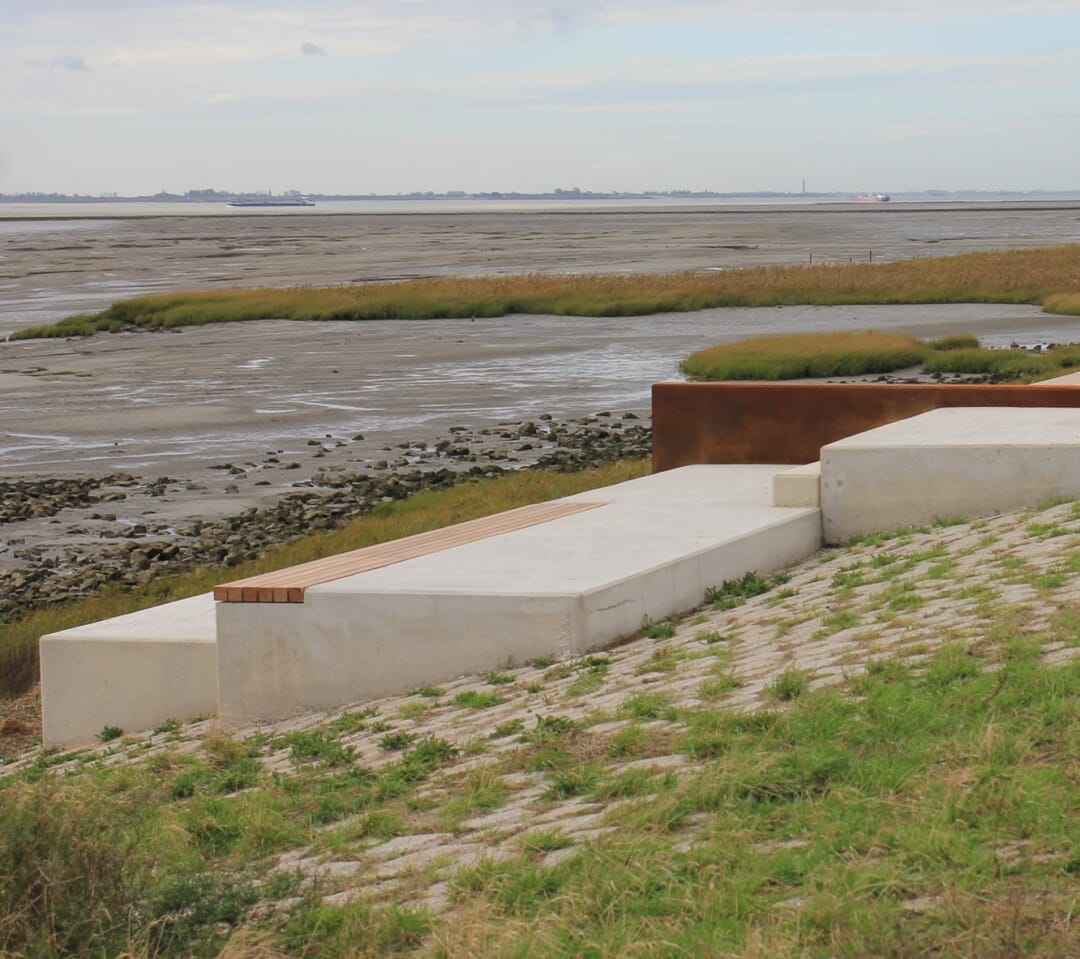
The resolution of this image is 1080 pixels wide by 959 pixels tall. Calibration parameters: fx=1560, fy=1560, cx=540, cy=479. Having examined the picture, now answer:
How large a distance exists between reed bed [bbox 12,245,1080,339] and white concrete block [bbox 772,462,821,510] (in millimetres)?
35876

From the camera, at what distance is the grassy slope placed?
168 inches

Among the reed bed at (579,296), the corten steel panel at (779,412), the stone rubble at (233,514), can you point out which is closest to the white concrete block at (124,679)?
the stone rubble at (233,514)

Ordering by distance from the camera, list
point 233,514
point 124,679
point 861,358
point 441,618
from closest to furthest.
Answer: point 441,618 → point 124,679 → point 233,514 → point 861,358

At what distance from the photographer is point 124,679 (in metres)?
9.25

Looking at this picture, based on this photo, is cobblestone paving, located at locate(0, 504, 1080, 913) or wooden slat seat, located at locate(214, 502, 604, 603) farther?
wooden slat seat, located at locate(214, 502, 604, 603)

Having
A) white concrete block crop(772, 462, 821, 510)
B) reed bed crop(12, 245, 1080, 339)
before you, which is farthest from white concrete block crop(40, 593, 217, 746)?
reed bed crop(12, 245, 1080, 339)

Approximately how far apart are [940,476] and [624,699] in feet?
14.7

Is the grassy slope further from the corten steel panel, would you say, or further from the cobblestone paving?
the corten steel panel

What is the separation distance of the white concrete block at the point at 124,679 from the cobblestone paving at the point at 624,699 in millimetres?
312

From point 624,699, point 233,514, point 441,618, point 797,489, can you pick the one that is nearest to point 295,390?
point 233,514

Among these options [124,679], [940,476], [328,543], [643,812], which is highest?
[940,476]

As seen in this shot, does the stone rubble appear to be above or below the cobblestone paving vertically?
below

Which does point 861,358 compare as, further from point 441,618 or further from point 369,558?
point 441,618

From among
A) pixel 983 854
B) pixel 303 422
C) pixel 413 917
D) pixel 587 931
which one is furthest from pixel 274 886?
pixel 303 422
